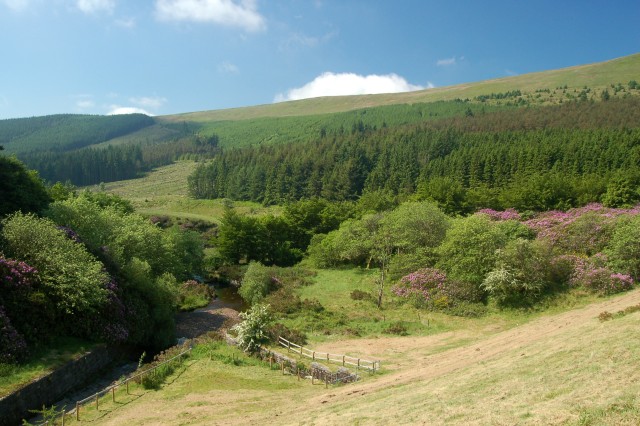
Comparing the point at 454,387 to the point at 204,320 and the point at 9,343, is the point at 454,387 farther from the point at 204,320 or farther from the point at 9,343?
the point at 204,320

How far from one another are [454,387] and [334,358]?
11.7 metres

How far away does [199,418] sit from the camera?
18.2 m

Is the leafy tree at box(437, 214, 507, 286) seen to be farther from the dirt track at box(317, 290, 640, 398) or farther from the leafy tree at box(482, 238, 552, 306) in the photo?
the dirt track at box(317, 290, 640, 398)

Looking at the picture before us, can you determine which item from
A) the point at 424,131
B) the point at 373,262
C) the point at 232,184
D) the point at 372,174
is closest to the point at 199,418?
the point at 373,262

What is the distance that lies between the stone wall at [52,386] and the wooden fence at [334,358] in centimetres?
1185

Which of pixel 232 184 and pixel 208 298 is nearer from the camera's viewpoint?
pixel 208 298

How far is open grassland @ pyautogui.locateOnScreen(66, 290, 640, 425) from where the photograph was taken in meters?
11.8

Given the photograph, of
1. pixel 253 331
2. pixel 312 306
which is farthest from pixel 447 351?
pixel 312 306

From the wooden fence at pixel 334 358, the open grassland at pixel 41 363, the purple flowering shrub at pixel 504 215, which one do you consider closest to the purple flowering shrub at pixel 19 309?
the open grassland at pixel 41 363

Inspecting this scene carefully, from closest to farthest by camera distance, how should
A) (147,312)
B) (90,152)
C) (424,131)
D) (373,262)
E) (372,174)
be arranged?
1. (147,312)
2. (373,262)
3. (372,174)
4. (424,131)
5. (90,152)

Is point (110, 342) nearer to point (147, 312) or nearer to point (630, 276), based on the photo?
point (147, 312)

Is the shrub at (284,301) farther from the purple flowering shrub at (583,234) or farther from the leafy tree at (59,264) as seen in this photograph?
the purple flowering shrub at (583,234)

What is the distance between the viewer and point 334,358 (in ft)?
87.2

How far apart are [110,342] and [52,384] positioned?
573 cm
